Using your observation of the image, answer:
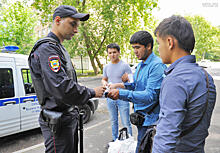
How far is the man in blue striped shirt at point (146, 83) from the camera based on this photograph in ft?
5.89

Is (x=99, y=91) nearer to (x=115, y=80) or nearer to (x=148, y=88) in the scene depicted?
(x=148, y=88)

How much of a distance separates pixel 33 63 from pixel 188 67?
4.83 feet

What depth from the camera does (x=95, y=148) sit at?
3402 mm

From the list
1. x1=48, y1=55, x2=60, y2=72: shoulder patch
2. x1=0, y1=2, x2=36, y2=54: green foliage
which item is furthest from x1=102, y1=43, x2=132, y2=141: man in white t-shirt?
x1=0, y1=2, x2=36, y2=54: green foliage

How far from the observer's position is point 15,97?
131 inches

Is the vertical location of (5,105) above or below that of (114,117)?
Result: above

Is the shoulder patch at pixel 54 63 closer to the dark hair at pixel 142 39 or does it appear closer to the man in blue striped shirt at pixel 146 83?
the man in blue striped shirt at pixel 146 83

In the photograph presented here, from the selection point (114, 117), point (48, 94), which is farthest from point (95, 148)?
point (48, 94)

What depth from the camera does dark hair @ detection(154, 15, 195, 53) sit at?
1.03 m

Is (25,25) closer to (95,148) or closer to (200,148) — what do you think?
(95,148)

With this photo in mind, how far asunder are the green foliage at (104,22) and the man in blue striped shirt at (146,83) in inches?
362

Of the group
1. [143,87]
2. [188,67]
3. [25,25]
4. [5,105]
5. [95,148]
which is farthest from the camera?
[25,25]

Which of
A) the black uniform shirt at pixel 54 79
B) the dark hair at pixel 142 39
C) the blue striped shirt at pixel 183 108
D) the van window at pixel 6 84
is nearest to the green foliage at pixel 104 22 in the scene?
the van window at pixel 6 84

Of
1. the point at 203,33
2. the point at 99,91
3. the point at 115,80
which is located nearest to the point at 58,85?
the point at 99,91
